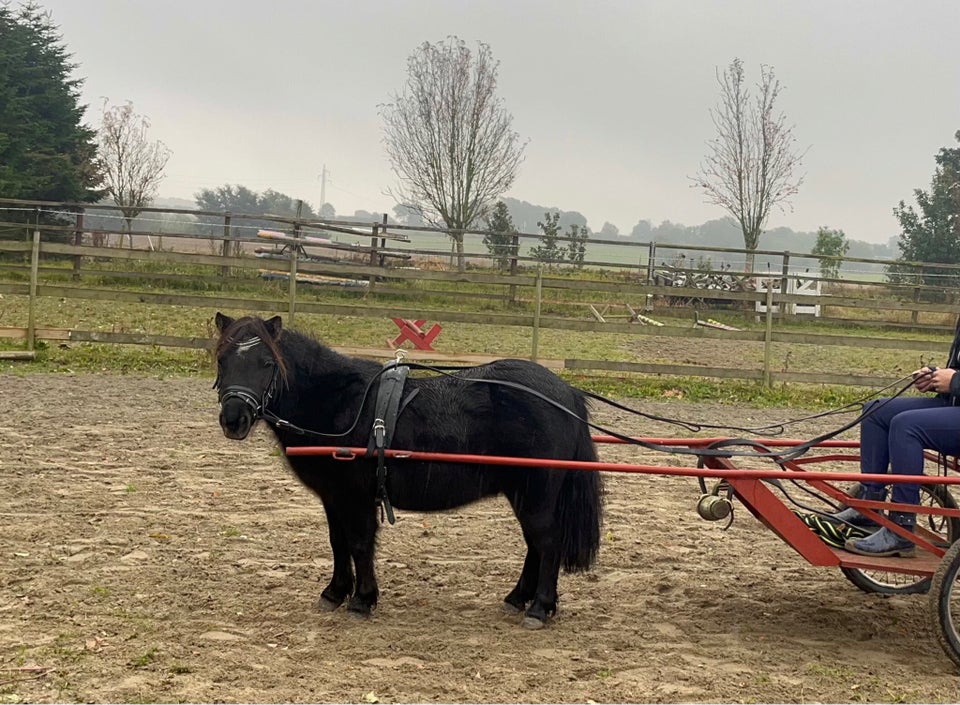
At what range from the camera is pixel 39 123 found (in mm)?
26656

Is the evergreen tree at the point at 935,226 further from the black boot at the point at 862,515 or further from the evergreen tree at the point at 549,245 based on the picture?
Result: the black boot at the point at 862,515

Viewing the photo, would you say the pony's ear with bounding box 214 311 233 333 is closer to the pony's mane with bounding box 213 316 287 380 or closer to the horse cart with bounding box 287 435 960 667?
the pony's mane with bounding box 213 316 287 380

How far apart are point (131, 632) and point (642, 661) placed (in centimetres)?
232

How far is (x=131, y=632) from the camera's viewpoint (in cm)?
375

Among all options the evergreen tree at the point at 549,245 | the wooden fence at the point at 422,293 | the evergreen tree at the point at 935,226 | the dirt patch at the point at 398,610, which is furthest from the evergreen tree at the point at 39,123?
the evergreen tree at the point at 935,226

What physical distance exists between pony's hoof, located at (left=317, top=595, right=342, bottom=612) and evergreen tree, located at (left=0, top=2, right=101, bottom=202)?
24.7 metres

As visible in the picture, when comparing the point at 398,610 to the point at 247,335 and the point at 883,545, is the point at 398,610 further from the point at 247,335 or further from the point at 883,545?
the point at 883,545

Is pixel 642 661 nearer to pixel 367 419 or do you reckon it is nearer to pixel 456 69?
pixel 367 419

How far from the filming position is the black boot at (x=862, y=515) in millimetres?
4312

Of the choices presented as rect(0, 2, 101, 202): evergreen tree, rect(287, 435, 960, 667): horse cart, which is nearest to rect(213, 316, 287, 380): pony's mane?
rect(287, 435, 960, 667): horse cart

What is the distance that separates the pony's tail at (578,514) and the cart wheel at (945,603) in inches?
60.8

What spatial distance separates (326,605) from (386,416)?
104 centimetres

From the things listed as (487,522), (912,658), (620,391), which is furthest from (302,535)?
(620,391)

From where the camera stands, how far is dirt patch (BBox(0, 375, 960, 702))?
Result: 338 centimetres
